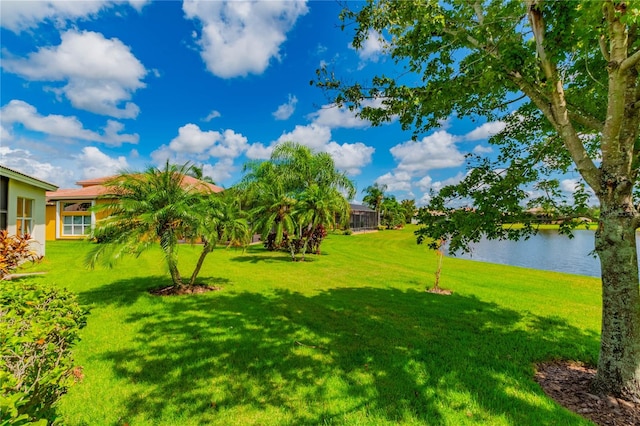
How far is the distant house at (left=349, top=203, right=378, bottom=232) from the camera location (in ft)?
134

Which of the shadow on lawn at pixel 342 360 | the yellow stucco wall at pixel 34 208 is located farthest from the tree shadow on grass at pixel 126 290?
the yellow stucco wall at pixel 34 208

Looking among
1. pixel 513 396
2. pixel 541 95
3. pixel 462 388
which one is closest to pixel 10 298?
pixel 462 388

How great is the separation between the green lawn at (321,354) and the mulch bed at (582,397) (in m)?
0.20

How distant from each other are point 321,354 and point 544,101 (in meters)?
4.87

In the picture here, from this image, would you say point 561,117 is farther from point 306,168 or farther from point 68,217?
point 68,217

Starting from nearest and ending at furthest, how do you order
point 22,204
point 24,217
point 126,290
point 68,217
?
point 126,290, point 22,204, point 24,217, point 68,217

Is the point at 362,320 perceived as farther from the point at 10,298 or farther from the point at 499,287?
the point at 499,287

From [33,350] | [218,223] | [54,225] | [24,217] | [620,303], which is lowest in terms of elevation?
[620,303]

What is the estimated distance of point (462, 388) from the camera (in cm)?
379

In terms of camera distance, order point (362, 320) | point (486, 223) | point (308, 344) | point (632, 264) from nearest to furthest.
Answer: point (632, 264) → point (486, 223) → point (308, 344) → point (362, 320)

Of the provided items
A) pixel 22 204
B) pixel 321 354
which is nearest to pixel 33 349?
pixel 321 354

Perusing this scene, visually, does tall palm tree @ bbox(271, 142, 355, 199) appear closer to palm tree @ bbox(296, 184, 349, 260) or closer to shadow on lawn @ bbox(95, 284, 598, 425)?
palm tree @ bbox(296, 184, 349, 260)

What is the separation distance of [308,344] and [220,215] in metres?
4.66

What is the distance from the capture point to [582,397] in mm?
3736
